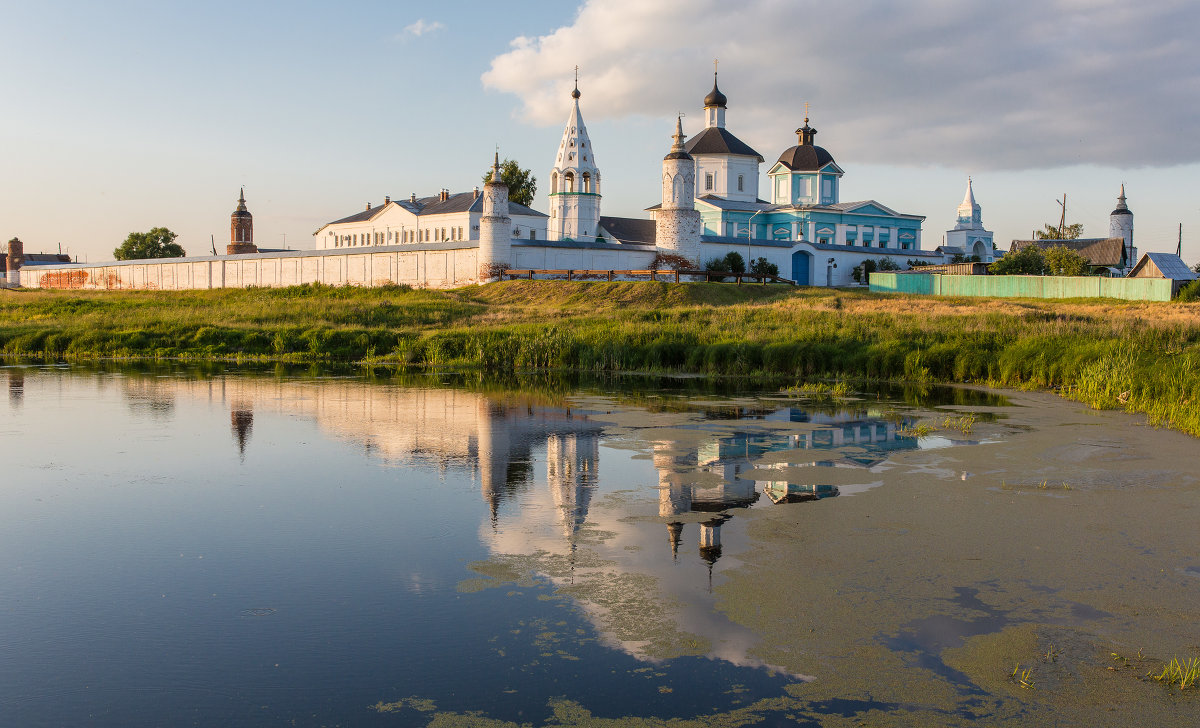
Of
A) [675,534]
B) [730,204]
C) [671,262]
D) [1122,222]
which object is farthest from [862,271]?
[675,534]

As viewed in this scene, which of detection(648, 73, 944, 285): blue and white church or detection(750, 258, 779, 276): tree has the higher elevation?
detection(648, 73, 944, 285): blue and white church

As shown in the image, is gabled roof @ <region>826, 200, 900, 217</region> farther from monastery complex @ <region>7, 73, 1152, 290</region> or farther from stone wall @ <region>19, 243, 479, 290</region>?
stone wall @ <region>19, 243, 479, 290</region>

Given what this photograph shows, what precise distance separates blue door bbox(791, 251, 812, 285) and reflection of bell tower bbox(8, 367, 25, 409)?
36.7 m

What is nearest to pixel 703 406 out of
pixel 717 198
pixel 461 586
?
pixel 461 586

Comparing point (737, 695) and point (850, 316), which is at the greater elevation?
point (850, 316)

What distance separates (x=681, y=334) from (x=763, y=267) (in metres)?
25.4

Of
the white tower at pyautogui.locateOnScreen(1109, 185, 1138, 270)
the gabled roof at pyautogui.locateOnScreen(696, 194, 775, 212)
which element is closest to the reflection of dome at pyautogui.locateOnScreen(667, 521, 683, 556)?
the gabled roof at pyautogui.locateOnScreen(696, 194, 775, 212)

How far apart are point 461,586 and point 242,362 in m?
19.3

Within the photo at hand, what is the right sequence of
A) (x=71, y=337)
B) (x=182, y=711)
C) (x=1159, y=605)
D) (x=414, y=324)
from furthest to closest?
(x=414, y=324) → (x=71, y=337) → (x=1159, y=605) → (x=182, y=711)

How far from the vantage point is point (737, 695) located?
4.43m

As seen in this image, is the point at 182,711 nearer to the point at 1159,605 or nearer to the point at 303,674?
the point at 303,674

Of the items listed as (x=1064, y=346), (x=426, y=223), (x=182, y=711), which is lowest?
(x=182, y=711)

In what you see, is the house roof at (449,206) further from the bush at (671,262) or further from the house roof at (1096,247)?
the house roof at (1096,247)

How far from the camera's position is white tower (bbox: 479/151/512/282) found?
1515 inches
